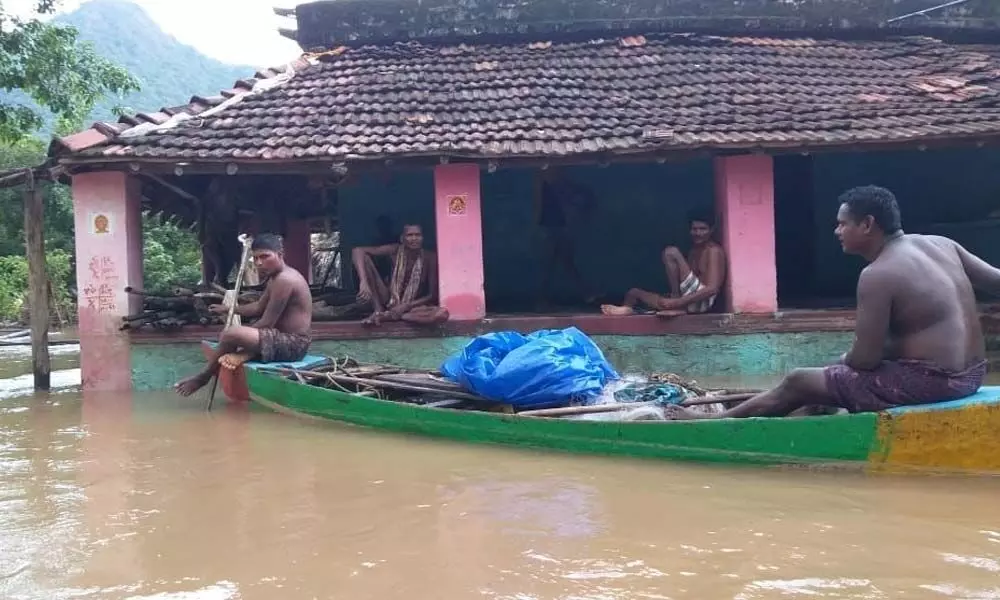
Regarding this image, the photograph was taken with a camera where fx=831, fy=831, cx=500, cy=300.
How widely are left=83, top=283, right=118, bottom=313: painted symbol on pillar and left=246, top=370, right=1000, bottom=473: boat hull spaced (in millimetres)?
4752

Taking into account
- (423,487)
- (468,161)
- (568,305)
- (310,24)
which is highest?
(310,24)

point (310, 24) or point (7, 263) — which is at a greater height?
point (310, 24)

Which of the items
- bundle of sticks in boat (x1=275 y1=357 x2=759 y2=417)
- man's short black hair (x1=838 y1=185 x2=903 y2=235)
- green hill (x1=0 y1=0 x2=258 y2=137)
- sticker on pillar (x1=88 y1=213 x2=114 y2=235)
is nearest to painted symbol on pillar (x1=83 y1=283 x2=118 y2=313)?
sticker on pillar (x1=88 y1=213 x2=114 y2=235)

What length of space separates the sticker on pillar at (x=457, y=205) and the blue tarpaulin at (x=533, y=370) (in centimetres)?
351

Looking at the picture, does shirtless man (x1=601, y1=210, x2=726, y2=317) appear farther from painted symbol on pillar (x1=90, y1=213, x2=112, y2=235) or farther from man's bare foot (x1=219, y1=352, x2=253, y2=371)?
painted symbol on pillar (x1=90, y1=213, x2=112, y2=235)

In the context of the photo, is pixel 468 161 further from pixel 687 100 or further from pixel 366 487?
pixel 366 487

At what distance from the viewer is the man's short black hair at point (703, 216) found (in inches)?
380

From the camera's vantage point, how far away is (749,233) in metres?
9.45

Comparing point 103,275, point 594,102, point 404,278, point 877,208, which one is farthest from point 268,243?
point 877,208

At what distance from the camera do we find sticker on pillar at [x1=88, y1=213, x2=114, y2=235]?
908cm

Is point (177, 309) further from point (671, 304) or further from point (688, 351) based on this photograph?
point (688, 351)

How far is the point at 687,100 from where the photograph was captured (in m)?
9.98

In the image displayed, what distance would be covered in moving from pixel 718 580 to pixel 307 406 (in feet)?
14.1

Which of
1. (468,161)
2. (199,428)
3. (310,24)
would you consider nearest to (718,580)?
(199,428)
